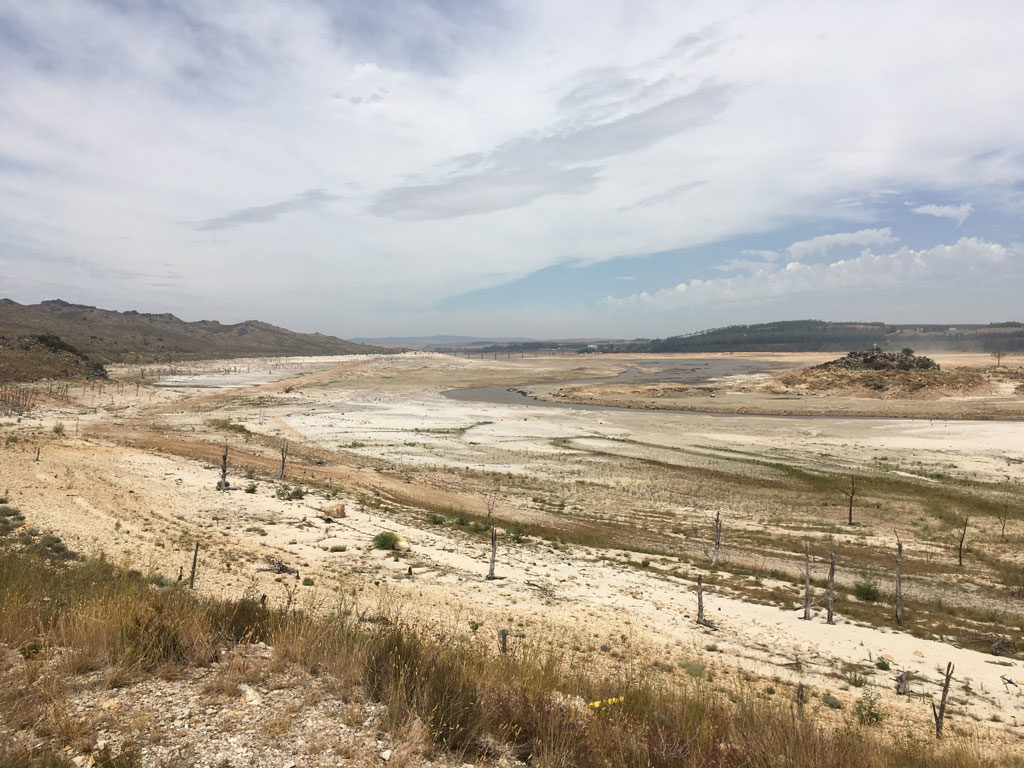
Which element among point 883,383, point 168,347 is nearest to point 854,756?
point 883,383

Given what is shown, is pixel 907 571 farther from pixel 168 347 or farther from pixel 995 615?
pixel 168 347

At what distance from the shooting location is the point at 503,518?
2522cm

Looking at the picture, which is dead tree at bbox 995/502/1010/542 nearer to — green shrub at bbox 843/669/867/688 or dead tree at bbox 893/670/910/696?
green shrub at bbox 843/669/867/688

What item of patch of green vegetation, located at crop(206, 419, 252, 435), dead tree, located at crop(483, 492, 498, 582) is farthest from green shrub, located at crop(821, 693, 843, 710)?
patch of green vegetation, located at crop(206, 419, 252, 435)

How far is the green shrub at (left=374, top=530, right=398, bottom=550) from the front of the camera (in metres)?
18.2

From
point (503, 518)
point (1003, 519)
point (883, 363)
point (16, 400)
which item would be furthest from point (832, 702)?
point (883, 363)

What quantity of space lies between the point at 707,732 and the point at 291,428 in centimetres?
5338

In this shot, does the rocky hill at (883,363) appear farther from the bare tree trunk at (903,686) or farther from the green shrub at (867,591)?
the bare tree trunk at (903,686)

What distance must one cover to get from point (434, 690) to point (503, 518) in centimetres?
1978

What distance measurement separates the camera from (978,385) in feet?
253

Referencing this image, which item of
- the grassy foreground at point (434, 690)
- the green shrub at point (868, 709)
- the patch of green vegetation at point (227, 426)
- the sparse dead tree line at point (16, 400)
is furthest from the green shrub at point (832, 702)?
the sparse dead tree line at point (16, 400)

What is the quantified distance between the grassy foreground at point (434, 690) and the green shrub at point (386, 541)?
35.0 ft

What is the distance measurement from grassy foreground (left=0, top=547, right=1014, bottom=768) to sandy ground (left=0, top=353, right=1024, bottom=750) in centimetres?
352

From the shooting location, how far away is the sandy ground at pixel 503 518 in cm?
1213
